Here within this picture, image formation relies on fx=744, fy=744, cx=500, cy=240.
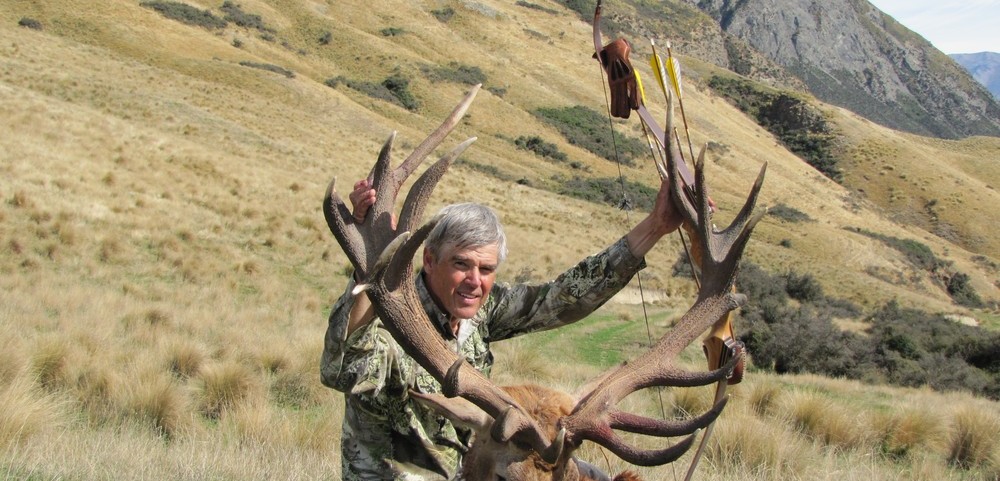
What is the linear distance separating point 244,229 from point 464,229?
50.0 feet

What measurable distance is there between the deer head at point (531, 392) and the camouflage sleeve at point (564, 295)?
57 centimetres

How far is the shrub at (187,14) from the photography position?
53062 millimetres

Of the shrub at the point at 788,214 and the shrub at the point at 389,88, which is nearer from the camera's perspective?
the shrub at the point at 788,214

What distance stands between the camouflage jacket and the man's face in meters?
0.14

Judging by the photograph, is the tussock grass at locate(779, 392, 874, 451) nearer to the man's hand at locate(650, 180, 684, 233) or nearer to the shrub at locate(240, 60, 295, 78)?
the man's hand at locate(650, 180, 684, 233)

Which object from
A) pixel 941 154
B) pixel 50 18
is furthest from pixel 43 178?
pixel 941 154

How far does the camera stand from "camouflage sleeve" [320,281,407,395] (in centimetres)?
307

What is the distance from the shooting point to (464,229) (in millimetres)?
3371

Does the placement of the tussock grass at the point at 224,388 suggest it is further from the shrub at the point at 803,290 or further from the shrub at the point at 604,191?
the shrub at the point at 604,191

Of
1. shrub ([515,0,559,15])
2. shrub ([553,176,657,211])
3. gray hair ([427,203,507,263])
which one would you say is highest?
shrub ([515,0,559,15])

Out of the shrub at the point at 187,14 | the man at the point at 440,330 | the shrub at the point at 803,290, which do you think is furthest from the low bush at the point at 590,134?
the man at the point at 440,330

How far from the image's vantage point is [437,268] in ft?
11.5

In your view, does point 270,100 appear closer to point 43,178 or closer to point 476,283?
point 43,178

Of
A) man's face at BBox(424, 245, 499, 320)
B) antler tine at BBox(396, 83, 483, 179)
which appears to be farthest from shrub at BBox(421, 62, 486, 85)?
man's face at BBox(424, 245, 499, 320)
